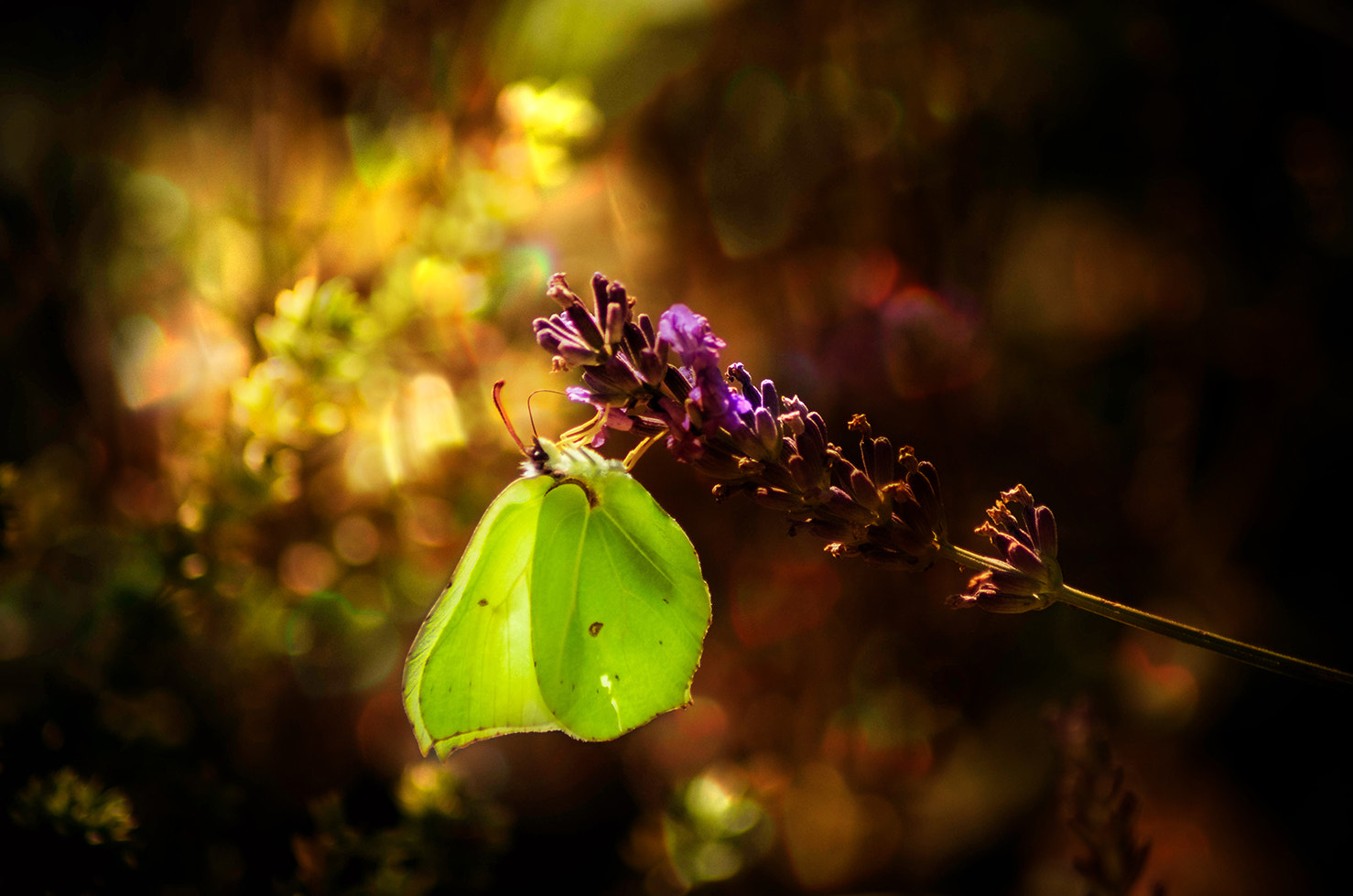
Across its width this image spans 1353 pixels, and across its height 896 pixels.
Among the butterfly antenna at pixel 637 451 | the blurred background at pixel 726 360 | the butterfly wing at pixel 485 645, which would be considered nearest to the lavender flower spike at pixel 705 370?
the butterfly antenna at pixel 637 451

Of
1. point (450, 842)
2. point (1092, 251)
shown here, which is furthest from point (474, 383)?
point (1092, 251)

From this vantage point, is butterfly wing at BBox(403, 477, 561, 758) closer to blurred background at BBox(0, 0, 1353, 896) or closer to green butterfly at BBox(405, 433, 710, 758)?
green butterfly at BBox(405, 433, 710, 758)

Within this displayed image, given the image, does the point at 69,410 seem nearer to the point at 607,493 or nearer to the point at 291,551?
the point at 291,551

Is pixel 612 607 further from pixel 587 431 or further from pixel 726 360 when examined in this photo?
pixel 726 360

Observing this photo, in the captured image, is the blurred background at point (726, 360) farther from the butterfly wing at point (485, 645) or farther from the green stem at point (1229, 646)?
the green stem at point (1229, 646)

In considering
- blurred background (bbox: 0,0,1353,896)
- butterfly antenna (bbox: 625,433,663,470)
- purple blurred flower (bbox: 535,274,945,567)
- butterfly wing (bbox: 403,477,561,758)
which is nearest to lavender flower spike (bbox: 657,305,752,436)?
purple blurred flower (bbox: 535,274,945,567)

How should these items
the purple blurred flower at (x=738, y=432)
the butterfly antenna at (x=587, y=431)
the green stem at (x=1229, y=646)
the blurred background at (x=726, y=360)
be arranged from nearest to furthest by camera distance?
the green stem at (x=1229, y=646), the purple blurred flower at (x=738, y=432), the butterfly antenna at (x=587, y=431), the blurred background at (x=726, y=360)

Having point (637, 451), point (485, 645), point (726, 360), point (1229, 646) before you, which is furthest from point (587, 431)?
point (726, 360)
